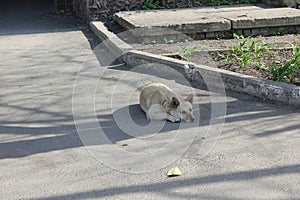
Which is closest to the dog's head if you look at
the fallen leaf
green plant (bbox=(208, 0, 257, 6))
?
the fallen leaf

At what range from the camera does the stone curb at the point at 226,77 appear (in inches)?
219

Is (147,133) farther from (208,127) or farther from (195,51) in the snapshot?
(195,51)

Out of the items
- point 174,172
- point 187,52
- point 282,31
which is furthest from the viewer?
point 282,31

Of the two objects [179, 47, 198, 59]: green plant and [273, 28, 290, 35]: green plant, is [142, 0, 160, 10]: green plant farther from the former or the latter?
[179, 47, 198, 59]: green plant

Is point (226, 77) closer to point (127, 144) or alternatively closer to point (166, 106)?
point (166, 106)

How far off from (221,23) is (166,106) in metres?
4.10

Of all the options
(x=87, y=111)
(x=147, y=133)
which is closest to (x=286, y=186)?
(x=147, y=133)

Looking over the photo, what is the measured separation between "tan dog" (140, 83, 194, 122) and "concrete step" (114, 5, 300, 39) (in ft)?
11.2

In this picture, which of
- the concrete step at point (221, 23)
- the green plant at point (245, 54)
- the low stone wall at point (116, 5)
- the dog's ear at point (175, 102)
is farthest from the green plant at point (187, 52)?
the low stone wall at point (116, 5)

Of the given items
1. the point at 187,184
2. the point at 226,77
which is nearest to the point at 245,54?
the point at 226,77

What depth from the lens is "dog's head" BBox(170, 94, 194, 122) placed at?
4973 mm

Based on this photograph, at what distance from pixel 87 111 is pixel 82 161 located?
1.33 m

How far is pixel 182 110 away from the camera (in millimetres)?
4969

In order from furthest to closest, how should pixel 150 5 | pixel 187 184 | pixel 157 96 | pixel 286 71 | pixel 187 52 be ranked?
pixel 150 5 < pixel 187 52 < pixel 286 71 < pixel 157 96 < pixel 187 184
